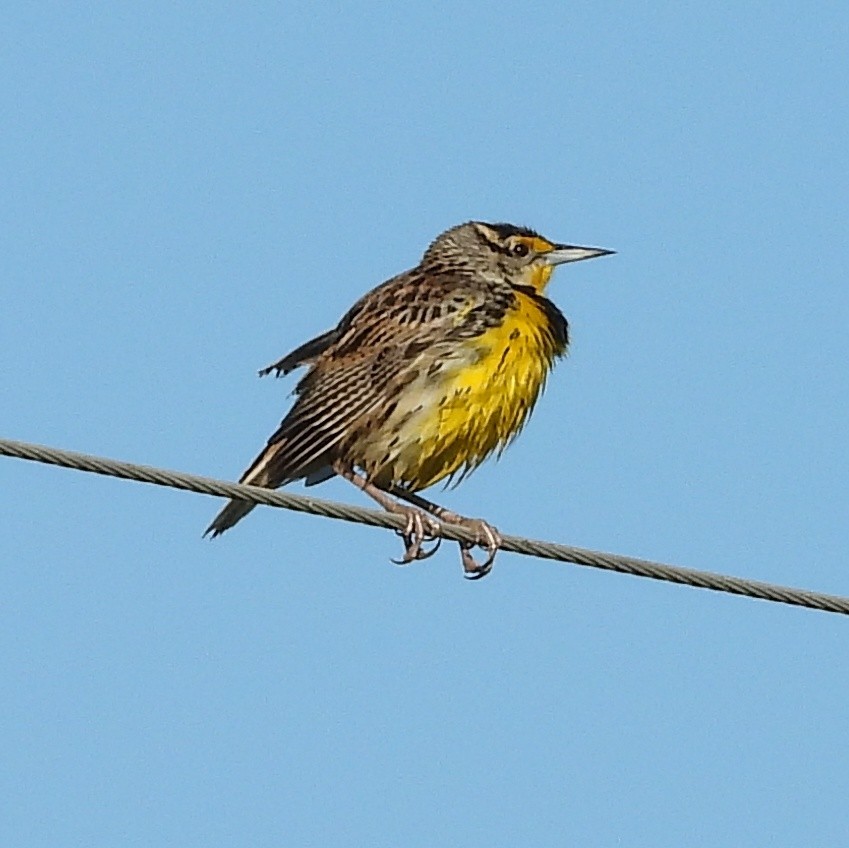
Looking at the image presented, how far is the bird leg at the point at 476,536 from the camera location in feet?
30.9

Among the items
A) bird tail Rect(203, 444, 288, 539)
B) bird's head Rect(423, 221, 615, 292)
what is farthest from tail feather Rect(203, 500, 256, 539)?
bird's head Rect(423, 221, 615, 292)

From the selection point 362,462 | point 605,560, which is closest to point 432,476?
point 362,462

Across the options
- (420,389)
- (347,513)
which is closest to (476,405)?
(420,389)

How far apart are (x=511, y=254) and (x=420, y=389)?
4.28ft

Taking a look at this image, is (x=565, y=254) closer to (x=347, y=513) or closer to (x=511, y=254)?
(x=511, y=254)

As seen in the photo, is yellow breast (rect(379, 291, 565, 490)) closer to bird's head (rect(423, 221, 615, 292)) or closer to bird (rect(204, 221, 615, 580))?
bird (rect(204, 221, 615, 580))

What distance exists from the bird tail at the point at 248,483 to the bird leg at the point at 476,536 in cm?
55

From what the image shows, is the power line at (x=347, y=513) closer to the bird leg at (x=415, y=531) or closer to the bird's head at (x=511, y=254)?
the bird leg at (x=415, y=531)

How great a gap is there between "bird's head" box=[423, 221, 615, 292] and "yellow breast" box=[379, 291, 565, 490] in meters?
0.74

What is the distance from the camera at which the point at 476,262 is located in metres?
10.8

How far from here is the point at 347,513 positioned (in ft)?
24.0

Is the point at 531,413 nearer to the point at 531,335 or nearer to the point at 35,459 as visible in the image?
the point at 531,335

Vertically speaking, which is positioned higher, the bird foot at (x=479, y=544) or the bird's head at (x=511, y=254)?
the bird's head at (x=511, y=254)

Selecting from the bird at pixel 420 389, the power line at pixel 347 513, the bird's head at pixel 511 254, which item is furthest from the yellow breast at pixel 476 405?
the power line at pixel 347 513
